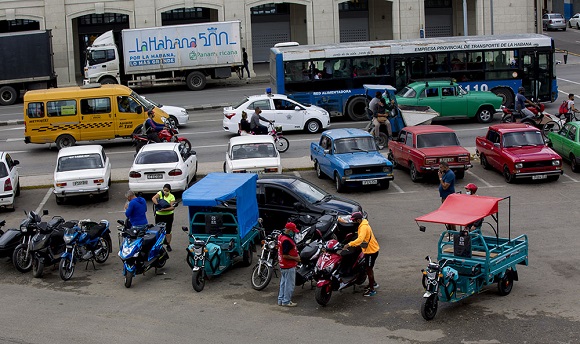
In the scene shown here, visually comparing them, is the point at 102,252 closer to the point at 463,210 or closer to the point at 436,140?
the point at 463,210

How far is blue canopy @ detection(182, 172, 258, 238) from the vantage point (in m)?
17.2

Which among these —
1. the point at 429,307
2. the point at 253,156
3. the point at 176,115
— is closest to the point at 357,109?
the point at 176,115

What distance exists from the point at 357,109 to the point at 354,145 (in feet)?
34.4

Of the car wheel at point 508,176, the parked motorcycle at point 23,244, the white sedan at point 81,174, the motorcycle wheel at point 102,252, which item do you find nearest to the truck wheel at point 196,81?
the white sedan at point 81,174

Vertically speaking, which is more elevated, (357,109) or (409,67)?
(409,67)

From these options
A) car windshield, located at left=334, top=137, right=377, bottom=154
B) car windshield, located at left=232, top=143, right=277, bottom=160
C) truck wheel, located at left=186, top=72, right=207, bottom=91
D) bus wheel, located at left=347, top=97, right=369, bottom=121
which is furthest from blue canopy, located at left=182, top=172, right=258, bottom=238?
truck wheel, located at left=186, top=72, right=207, bottom=91

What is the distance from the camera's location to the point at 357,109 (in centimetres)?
3559

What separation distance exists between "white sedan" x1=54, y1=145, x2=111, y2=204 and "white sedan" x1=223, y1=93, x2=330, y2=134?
7.96 metres

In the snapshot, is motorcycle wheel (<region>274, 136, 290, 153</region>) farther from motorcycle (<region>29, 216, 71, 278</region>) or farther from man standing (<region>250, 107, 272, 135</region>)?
motorcycle (<region>29, 216, 71, 278</region>)

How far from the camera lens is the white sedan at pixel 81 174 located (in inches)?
947

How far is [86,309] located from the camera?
624 inches

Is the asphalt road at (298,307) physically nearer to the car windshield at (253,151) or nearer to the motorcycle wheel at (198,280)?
the motorcycle wheel at (198,280)

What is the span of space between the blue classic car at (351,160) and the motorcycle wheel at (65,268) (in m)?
8.58

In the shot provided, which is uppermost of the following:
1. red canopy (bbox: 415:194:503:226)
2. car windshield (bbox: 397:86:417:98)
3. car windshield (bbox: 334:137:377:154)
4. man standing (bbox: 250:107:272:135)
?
car windshield (bbox: 397:86:417:98)
